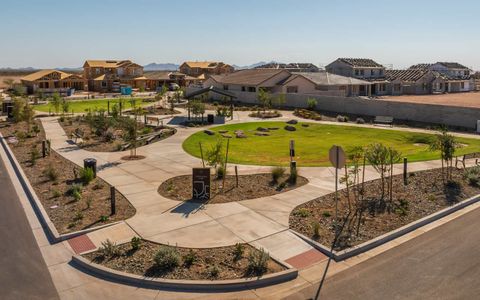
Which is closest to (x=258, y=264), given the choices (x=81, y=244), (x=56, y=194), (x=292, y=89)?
(x=81, y=244)

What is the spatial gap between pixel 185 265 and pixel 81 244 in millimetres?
3918

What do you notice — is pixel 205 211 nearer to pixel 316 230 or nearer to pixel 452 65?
pixel 316 230

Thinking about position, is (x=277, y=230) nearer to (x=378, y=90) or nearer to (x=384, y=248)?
(x=384, y=248)

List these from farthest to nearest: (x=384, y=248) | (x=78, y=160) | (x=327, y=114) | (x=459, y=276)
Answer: (x=327, y=114), (x=78, y=160), (x=384, y=248), (x=459, y=276)

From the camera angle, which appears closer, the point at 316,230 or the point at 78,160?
the point at 316,230

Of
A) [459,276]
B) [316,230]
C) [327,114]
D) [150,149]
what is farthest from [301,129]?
[459,276]

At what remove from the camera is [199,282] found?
11.3 meters

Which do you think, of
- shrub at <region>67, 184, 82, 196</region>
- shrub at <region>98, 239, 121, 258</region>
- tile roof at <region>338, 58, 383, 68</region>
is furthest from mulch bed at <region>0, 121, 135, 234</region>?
tile roof at <region>338, 58, 383, 68</region>

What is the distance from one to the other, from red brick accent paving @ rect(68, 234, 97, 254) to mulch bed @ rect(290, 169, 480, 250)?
680 cm

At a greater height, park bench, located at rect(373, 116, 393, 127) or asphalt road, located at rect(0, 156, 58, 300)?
park bench, located at rect(373, 116, 393, 127)

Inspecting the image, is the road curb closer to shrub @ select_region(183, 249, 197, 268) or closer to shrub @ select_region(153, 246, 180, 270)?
shrub @ select_region(153, 246, 180, 270)

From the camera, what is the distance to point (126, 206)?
1739 cm

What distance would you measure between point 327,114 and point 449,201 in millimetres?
33580

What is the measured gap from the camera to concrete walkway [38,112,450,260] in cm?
1406
